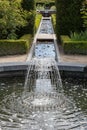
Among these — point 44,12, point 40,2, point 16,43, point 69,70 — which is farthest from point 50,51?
point 40,2

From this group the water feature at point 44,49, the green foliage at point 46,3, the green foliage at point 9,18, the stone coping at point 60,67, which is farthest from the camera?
the green foliage at point 46,3

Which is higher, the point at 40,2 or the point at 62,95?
the point at 62,95

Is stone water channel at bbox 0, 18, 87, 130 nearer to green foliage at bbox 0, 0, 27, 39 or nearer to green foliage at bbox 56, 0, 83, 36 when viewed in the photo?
green foliage at bbox 0, 0, 27, 39

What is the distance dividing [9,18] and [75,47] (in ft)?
12.6

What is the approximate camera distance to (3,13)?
58.9 feet

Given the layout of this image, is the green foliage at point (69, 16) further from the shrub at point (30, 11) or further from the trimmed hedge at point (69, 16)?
the shrub at point (30, 11)

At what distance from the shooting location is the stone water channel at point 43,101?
859 cm

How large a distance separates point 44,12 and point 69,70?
35898 millimetres

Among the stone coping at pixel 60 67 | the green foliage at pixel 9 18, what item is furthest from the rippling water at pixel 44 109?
the green foliage at pixel 9 18

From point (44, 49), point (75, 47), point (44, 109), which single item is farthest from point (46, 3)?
point (44, 109)

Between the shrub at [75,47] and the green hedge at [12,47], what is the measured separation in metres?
1.80

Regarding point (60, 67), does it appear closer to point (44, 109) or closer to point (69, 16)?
point (44, 109)

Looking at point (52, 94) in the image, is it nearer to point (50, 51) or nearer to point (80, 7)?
point (50, 51)

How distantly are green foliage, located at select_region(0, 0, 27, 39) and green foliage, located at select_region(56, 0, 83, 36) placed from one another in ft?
6.87
